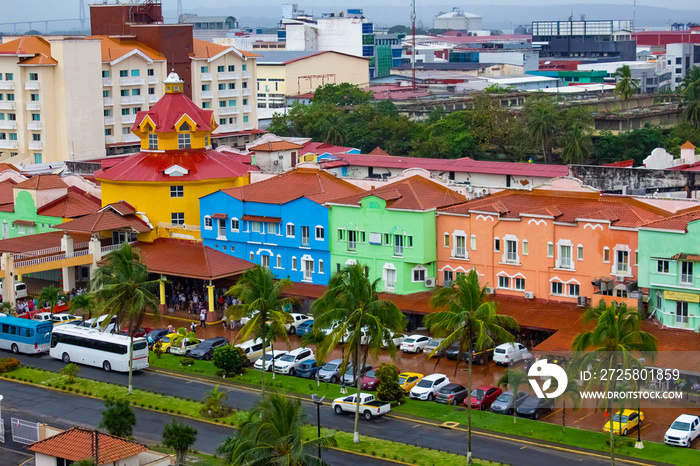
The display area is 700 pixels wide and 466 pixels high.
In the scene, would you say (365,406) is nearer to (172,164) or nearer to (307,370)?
(307,370)

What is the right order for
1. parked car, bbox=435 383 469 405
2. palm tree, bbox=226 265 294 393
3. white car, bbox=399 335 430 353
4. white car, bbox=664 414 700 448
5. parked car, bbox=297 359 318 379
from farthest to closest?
1. white car, bbox=399 335 430 353
2. parked car, bbox=297 359 318 379
3. parked car, bbox=435 383 469 405
4. palm tree, bbox=226 265 294 393
5. white car, bbox=664 414 700 448

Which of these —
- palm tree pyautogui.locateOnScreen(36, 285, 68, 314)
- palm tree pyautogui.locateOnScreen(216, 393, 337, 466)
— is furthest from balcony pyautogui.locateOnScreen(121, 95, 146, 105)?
palm tree pyautogui.locateOnScreen(216, 393, 337, 466)

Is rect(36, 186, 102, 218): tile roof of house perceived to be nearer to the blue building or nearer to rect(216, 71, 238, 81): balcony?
the blue building

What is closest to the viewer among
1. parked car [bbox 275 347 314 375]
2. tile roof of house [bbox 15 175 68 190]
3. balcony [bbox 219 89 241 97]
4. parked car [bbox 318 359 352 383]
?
parked car [bbox 318 359 352 383]

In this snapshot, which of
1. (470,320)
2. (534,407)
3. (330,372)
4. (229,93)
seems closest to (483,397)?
(534,407)

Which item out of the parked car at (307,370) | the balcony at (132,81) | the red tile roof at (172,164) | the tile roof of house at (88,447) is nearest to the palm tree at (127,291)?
the parked car at (307,370)

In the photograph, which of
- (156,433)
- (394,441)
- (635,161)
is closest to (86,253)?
(156,433)

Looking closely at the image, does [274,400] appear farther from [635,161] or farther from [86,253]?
[635,161]

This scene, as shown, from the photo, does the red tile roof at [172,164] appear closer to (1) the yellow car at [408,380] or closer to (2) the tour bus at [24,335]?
(2) the tour bus at [24,335]
